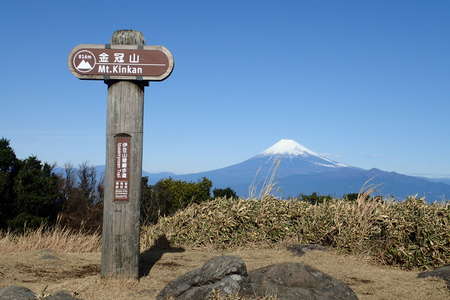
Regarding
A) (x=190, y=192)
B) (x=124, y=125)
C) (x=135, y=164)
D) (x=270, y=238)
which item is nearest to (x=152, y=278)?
(x=135, y=164)

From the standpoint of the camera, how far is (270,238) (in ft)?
33.9

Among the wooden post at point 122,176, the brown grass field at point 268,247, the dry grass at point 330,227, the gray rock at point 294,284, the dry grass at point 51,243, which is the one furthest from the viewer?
the dry grass at point 51,243

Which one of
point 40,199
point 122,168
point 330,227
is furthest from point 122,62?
point 40,199

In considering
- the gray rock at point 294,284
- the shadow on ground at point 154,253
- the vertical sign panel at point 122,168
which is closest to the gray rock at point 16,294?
the vertical sign panel at point 122,168

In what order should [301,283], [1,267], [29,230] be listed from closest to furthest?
[301,283] < [1,267] < [29,230]

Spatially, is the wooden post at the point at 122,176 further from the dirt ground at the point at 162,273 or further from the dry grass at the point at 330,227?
the dry grass at the point at 330,227

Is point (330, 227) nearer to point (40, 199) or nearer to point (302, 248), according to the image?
point (302, 248)

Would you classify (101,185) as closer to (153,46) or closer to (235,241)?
(235,241)

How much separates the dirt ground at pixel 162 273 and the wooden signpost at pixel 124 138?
0.48 meters

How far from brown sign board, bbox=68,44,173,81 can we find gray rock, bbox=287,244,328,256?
421 cm

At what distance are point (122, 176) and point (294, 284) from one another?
2.95 metres

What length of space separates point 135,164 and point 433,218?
610cm

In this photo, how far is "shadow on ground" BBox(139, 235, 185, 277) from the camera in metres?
8.20

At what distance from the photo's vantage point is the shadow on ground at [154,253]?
8195mm
